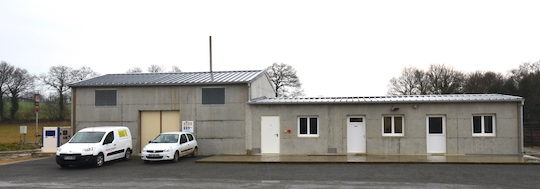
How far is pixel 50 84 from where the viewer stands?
5669 cm

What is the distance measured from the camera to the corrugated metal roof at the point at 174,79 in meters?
20.8

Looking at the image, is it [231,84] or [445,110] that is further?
[231,84]

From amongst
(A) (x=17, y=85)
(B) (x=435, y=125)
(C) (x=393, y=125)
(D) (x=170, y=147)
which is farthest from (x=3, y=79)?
(B) (x=435, y=125)

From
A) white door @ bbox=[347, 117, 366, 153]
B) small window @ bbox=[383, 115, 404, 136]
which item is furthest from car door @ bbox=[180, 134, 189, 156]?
small window @ bbox=[383, 115, 404, 136]

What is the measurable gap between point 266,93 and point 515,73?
3432 centimetres

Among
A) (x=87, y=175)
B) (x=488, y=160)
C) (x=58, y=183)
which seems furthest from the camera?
(x=488, y=160)

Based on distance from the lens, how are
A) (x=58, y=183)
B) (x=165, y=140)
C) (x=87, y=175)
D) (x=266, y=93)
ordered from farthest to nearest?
(x=266, y=93) → (x=165, y=140) → (x=87, y=175) → (x=58, y=183)

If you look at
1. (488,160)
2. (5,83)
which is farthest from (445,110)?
(5,83)

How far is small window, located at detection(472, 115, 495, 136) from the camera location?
61.0 ft

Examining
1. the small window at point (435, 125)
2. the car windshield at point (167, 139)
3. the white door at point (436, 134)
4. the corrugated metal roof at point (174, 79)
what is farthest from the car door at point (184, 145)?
the small window at point (435, 125)

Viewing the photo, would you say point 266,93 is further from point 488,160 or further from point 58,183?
point 58,183

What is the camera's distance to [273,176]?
13008mm

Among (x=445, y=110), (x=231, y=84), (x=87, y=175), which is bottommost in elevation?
(x=87, y=175)

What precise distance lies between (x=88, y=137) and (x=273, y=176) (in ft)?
28.3
